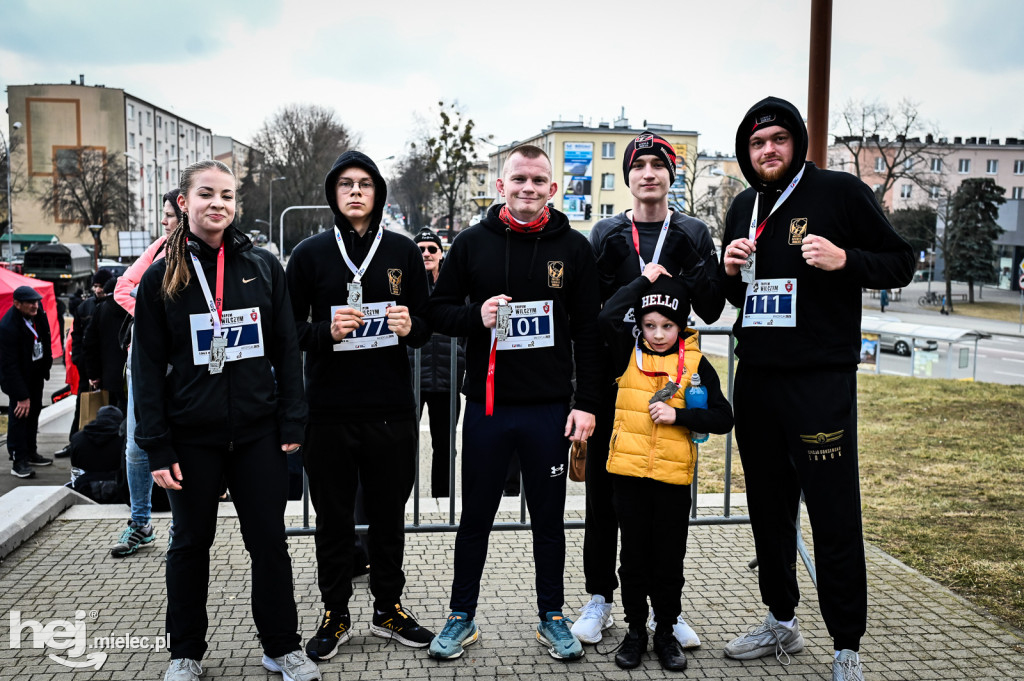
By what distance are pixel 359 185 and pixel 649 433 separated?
1774 mm

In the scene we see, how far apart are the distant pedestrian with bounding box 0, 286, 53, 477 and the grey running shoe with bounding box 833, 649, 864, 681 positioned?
8131 mm

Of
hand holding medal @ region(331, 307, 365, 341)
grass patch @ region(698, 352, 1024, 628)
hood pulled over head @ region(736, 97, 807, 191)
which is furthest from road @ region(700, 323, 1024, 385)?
hand holding medal @ region(331, 307, 365, 341)

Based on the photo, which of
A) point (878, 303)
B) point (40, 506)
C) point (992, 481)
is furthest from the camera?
point (878, 303)

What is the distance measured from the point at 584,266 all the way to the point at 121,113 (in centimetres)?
8423

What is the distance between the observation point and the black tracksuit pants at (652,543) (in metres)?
3.80

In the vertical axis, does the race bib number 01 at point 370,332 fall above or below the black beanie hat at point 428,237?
below

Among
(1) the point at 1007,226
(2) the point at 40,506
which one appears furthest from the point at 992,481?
(1) the point at 1007,226

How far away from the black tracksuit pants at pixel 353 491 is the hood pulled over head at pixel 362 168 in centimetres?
98

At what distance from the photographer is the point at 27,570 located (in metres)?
4.82

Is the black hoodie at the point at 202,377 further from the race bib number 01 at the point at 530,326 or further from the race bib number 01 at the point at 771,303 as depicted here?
the race bib number 01 at the point at 771,303

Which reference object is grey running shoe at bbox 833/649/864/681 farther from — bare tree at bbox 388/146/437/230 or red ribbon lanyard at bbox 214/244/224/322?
bare tree at bbox 388/146/437/230

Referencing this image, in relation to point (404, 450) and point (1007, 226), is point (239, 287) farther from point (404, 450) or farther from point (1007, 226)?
point (1007, 226)

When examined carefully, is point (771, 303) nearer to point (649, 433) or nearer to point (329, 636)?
point (649, 433)
